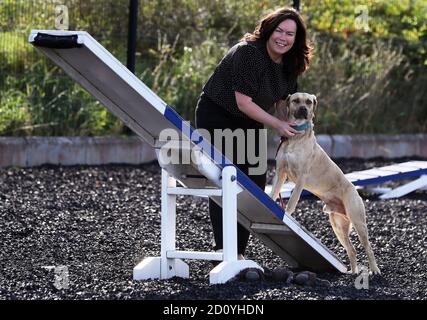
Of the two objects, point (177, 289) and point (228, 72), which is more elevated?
point (228, 72)

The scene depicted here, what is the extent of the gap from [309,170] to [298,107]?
1.42ft

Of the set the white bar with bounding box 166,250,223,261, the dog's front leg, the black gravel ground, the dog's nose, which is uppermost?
the dog's nose

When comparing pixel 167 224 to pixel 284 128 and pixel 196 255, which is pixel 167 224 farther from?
pixel 284 128

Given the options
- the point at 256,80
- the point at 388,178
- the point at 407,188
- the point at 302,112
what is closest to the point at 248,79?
the point at 256,80

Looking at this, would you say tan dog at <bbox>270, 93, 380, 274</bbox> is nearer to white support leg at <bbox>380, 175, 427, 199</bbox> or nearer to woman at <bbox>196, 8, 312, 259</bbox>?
woman at <bbox>196, 8, 312, 259</bbox>

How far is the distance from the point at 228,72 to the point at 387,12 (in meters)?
9.41

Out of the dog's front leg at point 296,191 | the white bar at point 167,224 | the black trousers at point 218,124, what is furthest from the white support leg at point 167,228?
the dog's front leg at point 296,191

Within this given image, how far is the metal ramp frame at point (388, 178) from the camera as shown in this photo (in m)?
10.3

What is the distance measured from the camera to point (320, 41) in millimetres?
14914

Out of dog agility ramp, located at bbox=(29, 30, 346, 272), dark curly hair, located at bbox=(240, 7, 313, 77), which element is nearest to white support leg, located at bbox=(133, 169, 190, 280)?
dog agility ramp, located at bbox=(29, 30, 346, 272)

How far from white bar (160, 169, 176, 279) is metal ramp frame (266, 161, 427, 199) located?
3.39 meters

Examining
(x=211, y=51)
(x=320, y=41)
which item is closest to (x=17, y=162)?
(x=211, y=51)

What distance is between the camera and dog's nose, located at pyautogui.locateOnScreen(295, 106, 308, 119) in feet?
22.8
